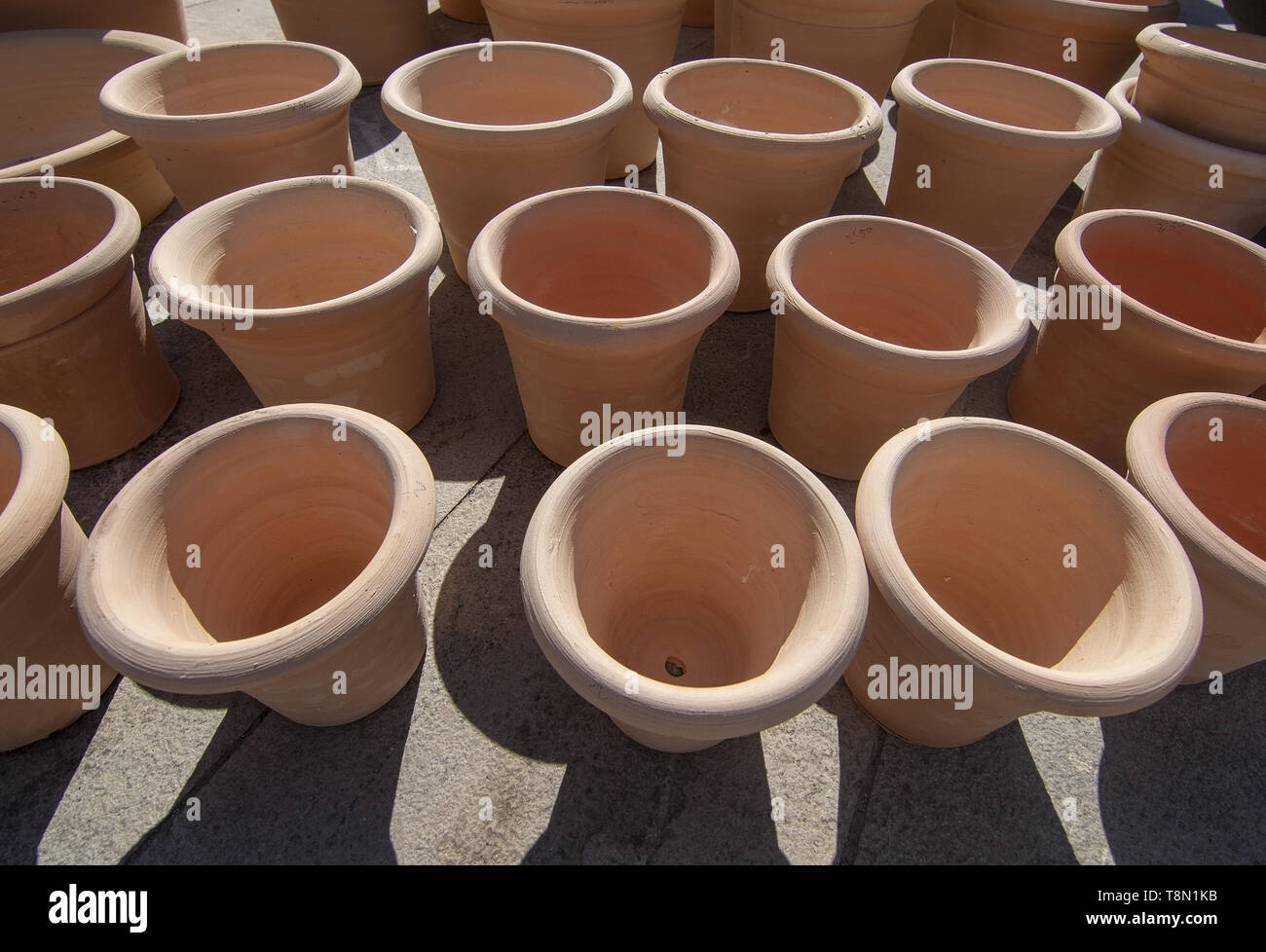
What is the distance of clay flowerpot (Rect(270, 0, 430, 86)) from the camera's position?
468 cm

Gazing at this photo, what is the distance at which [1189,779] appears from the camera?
7.04 feet

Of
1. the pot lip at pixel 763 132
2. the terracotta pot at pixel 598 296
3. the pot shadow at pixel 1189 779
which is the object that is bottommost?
the pot shadow at pixel 1189 779

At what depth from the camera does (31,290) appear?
2.28 m

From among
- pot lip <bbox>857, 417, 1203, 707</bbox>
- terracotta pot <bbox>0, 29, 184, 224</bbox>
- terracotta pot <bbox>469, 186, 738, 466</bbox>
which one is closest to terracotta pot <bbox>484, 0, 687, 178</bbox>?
terracotta pot <bbox>469, 186, 738, 466</bbox>

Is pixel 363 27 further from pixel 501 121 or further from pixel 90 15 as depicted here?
Result: pixel 501 121

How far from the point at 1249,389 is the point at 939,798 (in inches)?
72.6

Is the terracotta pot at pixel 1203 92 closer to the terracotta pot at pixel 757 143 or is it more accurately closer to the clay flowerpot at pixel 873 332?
the terracotta pot at pixel 757 143

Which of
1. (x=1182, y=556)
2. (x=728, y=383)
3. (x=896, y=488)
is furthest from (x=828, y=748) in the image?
(x=728, y=383)

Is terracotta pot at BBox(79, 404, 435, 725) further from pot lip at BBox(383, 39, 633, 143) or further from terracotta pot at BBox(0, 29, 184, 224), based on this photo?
terracotta pot at BBox(0, 29, 184, 224)

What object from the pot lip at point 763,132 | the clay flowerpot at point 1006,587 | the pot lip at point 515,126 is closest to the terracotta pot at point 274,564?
the clay flowerpot at point 1006,587

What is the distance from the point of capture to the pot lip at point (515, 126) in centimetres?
284

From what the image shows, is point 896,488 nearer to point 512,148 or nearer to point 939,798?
point 939,798

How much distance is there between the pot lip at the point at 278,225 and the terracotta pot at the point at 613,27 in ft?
5.31

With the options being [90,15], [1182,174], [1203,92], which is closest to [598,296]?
[1182,174]
